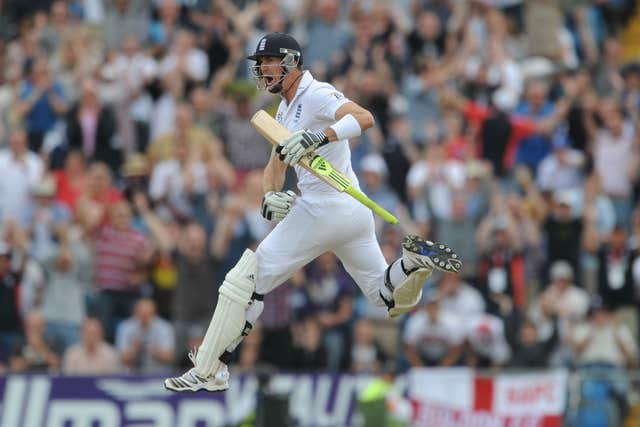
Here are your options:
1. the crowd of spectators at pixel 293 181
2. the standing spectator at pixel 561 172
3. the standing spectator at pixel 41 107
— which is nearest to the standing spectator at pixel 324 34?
the crowd of spectators at pixel 293 181

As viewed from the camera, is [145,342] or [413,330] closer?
[145,342]

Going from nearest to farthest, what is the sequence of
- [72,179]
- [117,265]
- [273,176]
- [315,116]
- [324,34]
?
[315,116], [273,176], [117,265], [72,179], [324,34]

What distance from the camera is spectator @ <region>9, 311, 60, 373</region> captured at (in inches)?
712

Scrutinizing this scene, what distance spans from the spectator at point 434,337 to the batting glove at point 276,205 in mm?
6980

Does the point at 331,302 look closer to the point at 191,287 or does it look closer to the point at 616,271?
the point at 191,287

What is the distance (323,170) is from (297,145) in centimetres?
36

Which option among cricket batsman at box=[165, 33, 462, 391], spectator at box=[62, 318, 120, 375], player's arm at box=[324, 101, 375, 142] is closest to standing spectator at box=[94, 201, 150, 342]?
spectator at box=[62, 318, 120, 375]

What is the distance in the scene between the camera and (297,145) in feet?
37.1

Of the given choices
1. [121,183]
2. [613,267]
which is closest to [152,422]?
[121,183]

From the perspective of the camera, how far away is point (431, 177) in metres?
20.1

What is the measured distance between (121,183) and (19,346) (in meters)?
2.77

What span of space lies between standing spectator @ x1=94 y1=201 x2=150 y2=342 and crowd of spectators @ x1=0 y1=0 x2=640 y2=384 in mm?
24

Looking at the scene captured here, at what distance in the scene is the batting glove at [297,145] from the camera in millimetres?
11305

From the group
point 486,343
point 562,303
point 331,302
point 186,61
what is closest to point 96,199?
point 186,61
